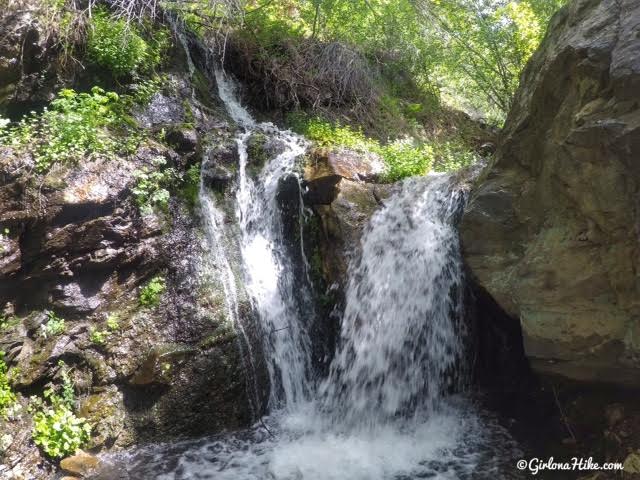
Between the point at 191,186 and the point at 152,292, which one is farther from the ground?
the point at 191,186

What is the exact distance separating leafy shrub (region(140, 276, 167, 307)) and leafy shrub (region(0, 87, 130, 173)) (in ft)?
5.16

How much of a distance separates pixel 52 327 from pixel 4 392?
A: 2.24 ft

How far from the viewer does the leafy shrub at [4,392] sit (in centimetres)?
430

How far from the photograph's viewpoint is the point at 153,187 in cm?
561

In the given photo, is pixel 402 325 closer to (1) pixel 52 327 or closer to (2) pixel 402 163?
(2) pixel 402 163

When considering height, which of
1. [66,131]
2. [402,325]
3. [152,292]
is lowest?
[402,325]

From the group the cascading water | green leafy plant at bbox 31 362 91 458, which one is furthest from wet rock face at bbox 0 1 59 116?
green leafy plant at bbox 31 362 91 458

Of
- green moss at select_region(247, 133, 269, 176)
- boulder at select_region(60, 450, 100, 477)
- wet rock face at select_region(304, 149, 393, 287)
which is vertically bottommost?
boulder at select_region(60, 450, 100, 477)

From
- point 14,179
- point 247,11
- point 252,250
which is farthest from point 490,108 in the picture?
point 14,179

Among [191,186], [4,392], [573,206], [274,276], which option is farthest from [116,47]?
[573,206]

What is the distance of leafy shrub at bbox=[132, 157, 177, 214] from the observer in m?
5.42

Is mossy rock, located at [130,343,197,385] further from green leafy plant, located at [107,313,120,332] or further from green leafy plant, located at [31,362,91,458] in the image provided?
green leafy plant, located at [31,362,91,458]

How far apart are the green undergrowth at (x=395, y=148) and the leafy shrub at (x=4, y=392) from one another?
15.6ft

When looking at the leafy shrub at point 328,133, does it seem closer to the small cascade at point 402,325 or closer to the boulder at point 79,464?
the small cascade at point 402,325
